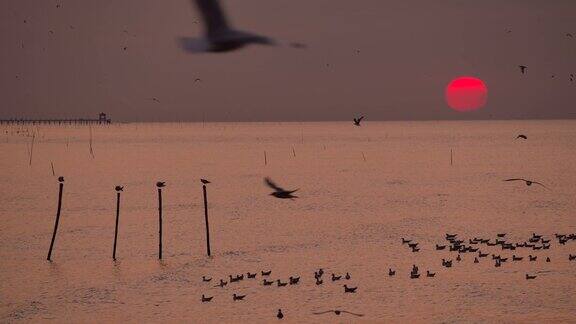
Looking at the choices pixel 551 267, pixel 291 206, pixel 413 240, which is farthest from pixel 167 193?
pixel 551 267

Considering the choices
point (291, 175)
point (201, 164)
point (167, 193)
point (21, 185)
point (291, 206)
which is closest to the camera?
point (291, 206)

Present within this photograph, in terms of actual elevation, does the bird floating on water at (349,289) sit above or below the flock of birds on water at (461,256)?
below

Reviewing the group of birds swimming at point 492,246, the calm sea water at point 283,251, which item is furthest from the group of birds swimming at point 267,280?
the group of birds swimming at point 492,246

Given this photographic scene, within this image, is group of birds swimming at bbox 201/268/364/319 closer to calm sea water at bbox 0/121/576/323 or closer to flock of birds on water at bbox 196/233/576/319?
flock of birds on water at bbox 196/233/576/319

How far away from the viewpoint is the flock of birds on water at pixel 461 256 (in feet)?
69.2

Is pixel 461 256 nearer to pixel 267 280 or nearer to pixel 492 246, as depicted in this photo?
pixel 492 246

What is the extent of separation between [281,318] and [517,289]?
22.5 ft

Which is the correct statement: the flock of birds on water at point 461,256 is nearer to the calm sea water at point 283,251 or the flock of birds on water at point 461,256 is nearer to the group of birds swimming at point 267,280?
the group of birds swimming at point 267,280

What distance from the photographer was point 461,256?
A: 981 inches

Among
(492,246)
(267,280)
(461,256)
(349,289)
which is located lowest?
(349,289)

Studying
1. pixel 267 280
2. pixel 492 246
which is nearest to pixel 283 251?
pixel 267 280

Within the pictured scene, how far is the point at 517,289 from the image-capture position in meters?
20.6

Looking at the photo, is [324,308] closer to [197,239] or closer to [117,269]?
[117,269]

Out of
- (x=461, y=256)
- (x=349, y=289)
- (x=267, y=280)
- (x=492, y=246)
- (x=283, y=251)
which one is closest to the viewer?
(x=349, y=289)
